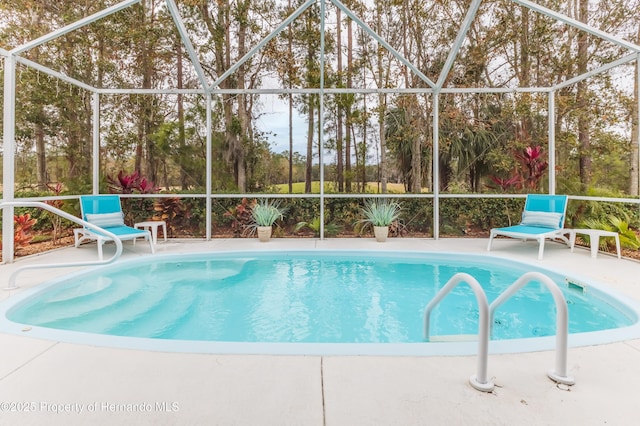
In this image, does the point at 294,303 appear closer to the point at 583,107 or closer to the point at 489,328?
the point at 489,328

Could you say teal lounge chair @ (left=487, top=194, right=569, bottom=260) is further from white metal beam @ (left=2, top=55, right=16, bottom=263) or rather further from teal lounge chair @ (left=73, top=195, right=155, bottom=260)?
white metal beam @ (left=2, top=55, right=16, bottom=263)

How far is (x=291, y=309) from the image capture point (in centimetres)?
364

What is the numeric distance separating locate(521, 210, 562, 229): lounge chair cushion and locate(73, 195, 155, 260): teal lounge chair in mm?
6612

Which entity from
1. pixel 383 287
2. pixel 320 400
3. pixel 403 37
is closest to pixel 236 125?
pixel 403 37

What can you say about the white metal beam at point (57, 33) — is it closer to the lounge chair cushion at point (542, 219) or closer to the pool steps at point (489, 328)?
the pool steps at point (489, 328)

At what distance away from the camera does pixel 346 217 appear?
308 inches

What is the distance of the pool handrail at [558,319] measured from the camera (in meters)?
1.65

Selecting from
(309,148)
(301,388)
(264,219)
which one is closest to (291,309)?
(301,388)

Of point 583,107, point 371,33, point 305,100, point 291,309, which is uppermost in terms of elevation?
point 371,33

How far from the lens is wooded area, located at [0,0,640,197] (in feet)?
26.0

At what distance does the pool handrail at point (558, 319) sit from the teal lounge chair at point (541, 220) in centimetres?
419

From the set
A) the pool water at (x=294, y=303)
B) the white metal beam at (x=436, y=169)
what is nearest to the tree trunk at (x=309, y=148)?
the white metal beam at (x=436, y=169)

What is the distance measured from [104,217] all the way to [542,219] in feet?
25.1

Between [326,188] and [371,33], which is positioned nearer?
[371,33]
